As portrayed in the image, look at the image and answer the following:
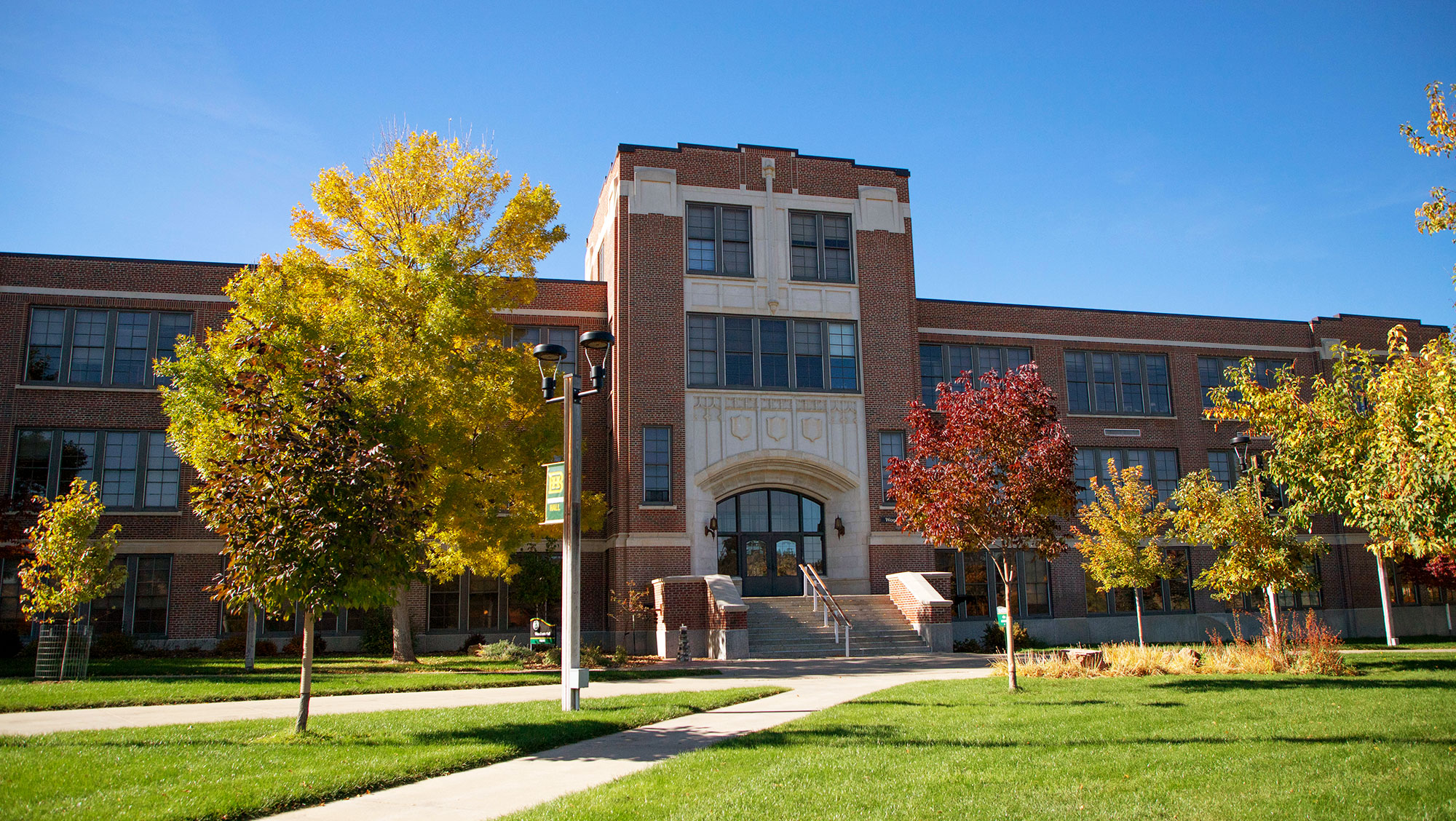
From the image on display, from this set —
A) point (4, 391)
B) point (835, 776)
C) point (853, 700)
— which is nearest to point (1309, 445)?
point (853, 700)

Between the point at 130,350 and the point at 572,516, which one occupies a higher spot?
the point at 130,350

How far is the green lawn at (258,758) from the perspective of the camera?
7.25m

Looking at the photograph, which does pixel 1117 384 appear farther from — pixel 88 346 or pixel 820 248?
pixel 88 346

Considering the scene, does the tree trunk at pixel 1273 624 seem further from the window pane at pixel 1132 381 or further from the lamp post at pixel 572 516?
the window pane at pixel 1132 381

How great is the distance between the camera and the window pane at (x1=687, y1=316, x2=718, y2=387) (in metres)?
28.4

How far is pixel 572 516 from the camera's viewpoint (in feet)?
43.2

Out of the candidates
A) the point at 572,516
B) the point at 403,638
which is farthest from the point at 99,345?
the point at 572,516

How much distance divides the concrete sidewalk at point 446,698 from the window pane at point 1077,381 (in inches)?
543

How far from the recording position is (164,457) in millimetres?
27078

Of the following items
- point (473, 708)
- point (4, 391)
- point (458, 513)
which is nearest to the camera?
point (473, 708)

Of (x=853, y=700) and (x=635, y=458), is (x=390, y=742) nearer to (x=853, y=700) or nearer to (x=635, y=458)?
(x=853, y=700)

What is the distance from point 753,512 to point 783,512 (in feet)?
3.04

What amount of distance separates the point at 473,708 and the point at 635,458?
47.0 feet

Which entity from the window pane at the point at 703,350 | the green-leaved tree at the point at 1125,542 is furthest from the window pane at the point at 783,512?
the green-leaved tree at the point at 1125,542
